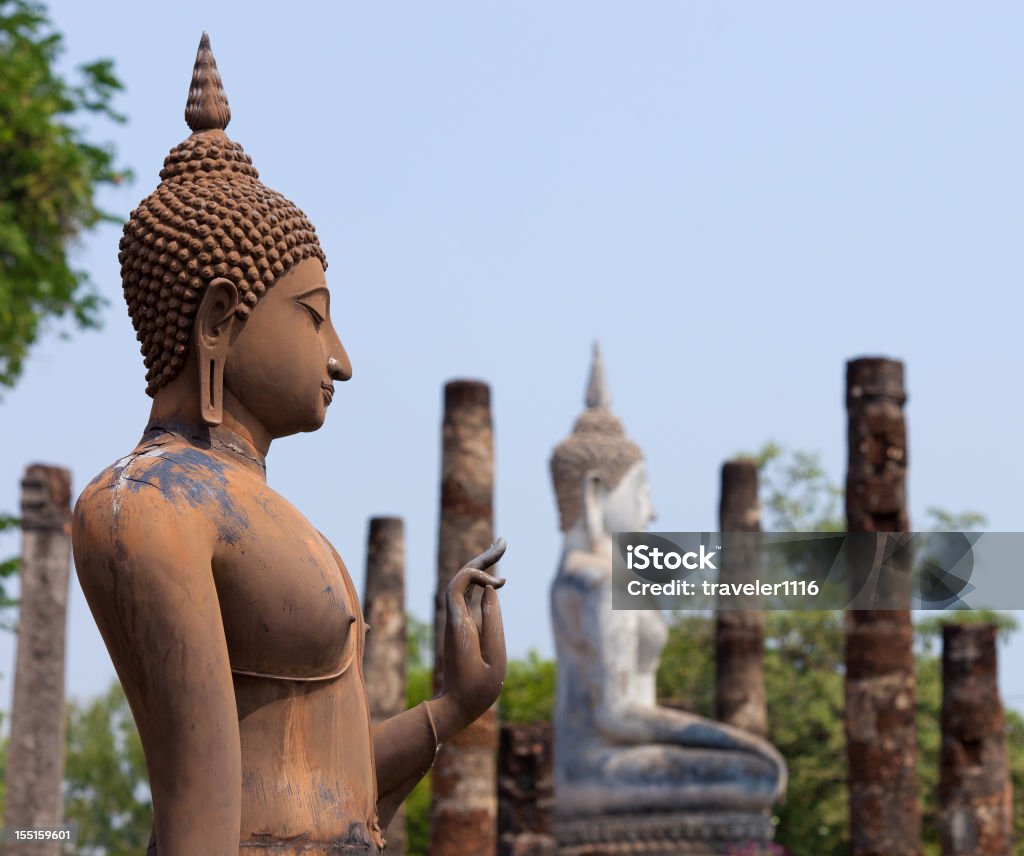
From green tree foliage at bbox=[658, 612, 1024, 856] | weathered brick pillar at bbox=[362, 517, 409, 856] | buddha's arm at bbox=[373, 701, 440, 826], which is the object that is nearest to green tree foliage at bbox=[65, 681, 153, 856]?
green tree foliage at bbox=[658, 612, 1024, 856]

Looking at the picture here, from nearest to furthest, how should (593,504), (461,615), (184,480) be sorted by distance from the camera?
1. (184,480)
2. (461,615)
3. (593,504)

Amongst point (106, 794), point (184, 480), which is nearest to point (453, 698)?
point (184, 480)

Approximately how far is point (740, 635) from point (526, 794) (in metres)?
5.37

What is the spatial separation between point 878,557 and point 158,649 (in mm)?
9970

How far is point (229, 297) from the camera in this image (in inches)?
169

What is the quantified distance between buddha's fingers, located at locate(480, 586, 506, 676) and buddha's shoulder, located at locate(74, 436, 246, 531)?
32.4 inches

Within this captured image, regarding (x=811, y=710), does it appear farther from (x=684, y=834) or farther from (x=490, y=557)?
(x=490, y=557)

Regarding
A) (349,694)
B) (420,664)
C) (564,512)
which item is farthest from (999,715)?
(420,664)

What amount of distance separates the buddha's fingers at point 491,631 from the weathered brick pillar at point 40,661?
10.0m

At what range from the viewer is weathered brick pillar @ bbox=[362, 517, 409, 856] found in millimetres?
17219

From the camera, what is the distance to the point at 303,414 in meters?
4.39

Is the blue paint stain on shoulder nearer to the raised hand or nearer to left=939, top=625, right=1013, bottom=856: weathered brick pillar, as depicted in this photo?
the raised hand

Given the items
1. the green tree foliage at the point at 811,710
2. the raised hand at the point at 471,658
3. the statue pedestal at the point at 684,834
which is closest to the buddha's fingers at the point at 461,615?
the raised hand at the point at 471,658

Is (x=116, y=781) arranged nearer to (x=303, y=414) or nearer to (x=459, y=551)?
(x=459, y=551)
